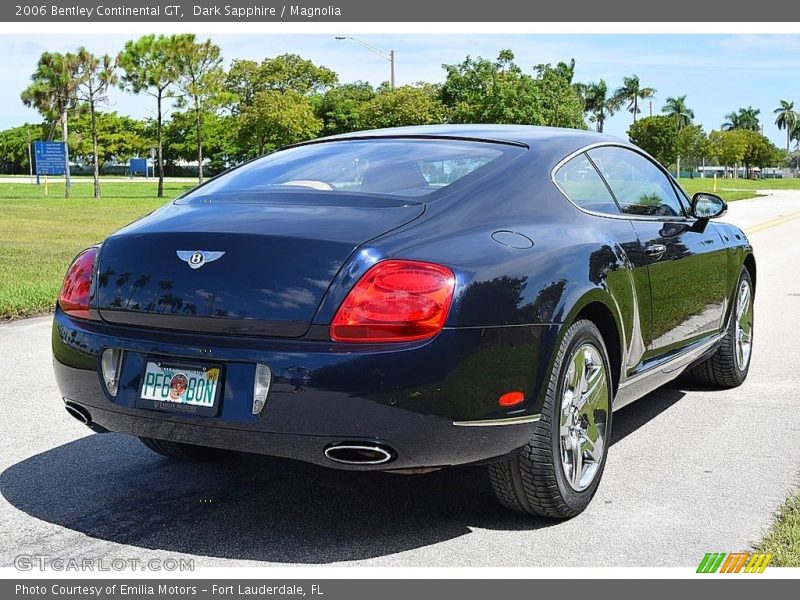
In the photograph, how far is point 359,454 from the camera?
3.42m

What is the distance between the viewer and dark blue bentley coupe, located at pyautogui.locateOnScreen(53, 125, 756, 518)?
3375 mm

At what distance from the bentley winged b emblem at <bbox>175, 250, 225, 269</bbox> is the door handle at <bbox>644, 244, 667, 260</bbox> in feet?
6.92

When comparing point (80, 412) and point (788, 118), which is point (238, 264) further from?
point (788, 118)

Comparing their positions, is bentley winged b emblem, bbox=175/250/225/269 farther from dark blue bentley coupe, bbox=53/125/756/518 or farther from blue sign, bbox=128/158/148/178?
blue sign, bbox=128/158/148/178

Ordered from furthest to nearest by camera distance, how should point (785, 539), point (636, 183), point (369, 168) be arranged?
point (636, 183) → point (369, 168) → point (785, 539)

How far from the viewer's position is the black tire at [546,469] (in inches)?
147

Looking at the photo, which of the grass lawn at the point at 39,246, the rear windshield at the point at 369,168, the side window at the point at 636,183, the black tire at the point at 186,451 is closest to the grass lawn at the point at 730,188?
the grass lawn at the point at 39,246

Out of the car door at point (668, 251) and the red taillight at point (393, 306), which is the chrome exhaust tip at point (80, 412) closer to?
the red taillight at point (393, 306)

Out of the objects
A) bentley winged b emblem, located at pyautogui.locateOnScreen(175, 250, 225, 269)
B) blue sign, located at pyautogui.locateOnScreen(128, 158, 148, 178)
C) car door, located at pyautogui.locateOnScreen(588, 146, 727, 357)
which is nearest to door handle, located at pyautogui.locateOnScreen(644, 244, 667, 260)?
car door, located at pyautogui.locateOnScreen(588, 146, 727, 357)

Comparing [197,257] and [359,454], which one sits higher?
[197,257]

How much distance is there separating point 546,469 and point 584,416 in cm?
45

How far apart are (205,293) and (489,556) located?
1.36 m

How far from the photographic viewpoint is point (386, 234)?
11.6 ft

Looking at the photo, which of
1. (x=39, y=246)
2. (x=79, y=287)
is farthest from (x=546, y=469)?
(x=39, y=246)
